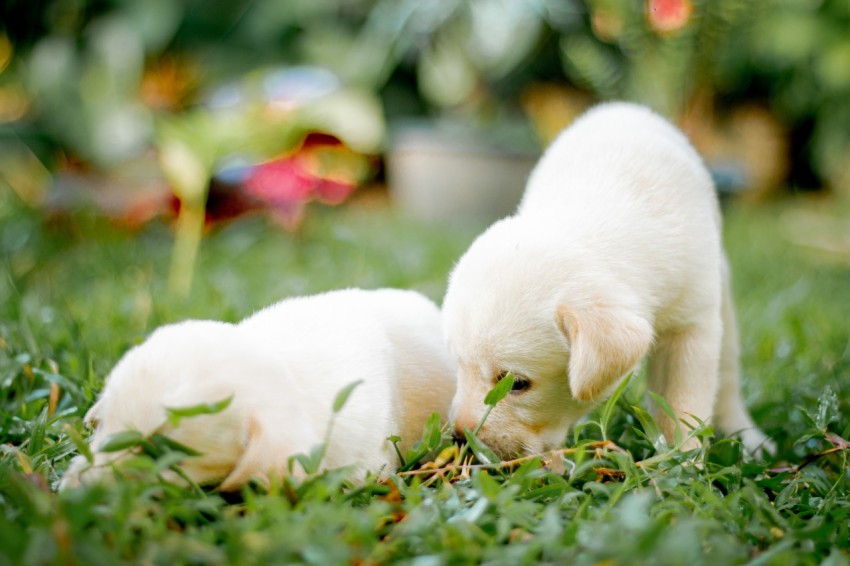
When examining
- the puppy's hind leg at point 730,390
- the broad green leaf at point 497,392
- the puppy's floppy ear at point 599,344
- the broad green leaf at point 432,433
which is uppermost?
the puppy's floppy ear at point 599,344

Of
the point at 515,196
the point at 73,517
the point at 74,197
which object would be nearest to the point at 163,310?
the point at 73,517

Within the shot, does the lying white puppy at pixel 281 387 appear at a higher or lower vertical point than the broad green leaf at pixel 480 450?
higher

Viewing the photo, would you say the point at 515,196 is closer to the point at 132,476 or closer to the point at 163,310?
the point at 163,310

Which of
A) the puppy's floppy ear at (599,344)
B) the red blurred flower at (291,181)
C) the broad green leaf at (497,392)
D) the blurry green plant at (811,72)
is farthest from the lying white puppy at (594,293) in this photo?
the blurry green plant at (811,72)

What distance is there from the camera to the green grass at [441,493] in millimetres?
1307

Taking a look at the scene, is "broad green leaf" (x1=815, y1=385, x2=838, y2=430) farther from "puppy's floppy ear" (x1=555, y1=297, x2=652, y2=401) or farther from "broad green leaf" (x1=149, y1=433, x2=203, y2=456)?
"broad green leaf" (x1=149, y1=433, x2=203, y2=456)

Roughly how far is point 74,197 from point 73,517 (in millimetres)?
4483

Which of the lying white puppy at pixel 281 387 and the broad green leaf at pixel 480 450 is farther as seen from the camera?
the broad green leaf at pixel 480 450

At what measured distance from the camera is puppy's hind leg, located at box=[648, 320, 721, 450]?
2.26 m

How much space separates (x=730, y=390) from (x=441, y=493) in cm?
132

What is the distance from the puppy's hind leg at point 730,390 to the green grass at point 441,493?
54 millimetres

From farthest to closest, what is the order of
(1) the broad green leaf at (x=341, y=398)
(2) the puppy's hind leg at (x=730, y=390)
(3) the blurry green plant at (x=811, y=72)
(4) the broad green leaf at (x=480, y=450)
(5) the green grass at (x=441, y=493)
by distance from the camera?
(3) the blurry green plant at (x=811, y=72) → (2) the puppy's hind leg at (x=730, y=390) → (4) the broad green leaf at (x=480, y=450) → (1) the broad green leaf at (x=341, y=398) → (5) the green grass at (x=441, y=493)

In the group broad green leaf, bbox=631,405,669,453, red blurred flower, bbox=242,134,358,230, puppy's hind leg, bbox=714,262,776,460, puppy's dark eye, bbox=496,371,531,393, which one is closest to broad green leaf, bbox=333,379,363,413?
puppy's dark eye, bbox=496,371,531,393

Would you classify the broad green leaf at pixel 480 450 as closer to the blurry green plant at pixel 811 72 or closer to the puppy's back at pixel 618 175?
the puppy's back at pixel 618 175
